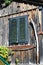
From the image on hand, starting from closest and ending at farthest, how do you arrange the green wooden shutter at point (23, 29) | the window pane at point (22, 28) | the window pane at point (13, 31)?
the green wooden shutter at point (23, 29)
the window pane at point (22, 28)
the window pane at point (13, 31)

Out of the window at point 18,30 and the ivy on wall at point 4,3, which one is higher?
the ivy on wall at point 4,3

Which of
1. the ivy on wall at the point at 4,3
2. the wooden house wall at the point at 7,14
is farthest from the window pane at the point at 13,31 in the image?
the ivy on wall at the point at 4,3

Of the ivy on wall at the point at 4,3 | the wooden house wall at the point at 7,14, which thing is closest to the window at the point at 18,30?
the wooden house wall at the point at 7,14

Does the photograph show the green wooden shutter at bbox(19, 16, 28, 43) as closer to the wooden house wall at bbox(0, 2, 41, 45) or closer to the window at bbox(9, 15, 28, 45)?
the window at bbox(9, 15, 28, 45)

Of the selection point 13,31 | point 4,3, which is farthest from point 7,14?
point 13,31

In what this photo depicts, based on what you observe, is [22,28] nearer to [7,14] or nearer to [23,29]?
[23,29]

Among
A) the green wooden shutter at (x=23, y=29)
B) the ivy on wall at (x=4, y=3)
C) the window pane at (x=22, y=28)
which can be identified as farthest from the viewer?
the window pane at (x=22, y=28)

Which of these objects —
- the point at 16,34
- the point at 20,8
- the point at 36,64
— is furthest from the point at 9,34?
the point at 36,64

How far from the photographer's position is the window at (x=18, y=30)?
12.3 meters

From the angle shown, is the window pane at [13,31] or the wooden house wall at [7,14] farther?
the window pane at [13,31]

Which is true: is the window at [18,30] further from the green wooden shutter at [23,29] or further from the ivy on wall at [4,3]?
the ivy on wall at [4,3]

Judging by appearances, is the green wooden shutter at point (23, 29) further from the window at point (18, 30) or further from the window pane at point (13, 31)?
the window pane at point (13, 31)

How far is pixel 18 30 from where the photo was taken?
12.7 meters

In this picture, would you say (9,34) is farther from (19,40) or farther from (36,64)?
(36,64)
